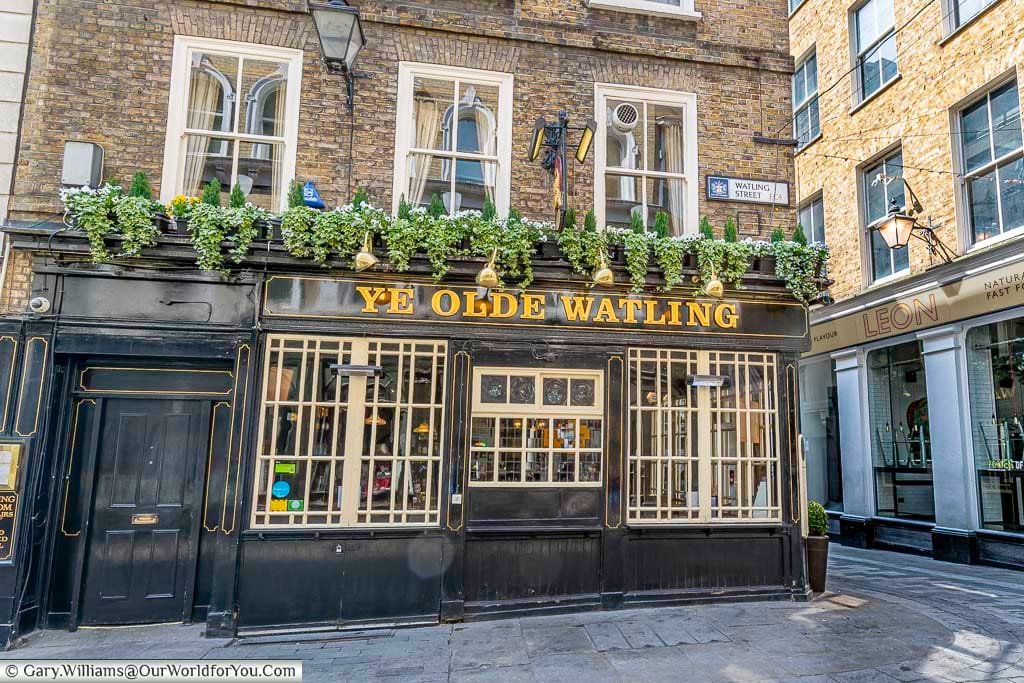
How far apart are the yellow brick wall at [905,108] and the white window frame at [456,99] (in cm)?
707

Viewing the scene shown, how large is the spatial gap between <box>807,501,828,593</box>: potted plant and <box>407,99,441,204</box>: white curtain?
6.25 metres

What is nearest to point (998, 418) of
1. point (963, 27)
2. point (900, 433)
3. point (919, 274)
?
point (900, 433)

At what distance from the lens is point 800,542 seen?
782 centimetres

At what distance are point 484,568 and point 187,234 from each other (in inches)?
192

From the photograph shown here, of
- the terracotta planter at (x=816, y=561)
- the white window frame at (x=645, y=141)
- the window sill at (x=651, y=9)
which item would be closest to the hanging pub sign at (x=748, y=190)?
the white window frame at (x=645, y=141)

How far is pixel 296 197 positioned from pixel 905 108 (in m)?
11.5

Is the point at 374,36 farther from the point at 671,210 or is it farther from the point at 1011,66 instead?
the point at 1011,66

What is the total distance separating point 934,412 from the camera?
36.4ft

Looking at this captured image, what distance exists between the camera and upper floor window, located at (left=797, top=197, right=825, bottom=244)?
14625 millimetres

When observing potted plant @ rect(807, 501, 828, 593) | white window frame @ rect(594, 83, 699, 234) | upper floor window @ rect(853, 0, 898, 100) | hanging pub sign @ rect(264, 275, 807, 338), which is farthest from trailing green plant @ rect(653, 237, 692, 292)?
upper floor window @ rect(853, 0, 898, 100)

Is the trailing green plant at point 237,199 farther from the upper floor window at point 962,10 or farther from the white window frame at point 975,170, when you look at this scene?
the upper floor window at point 962,10

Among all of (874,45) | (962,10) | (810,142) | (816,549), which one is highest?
(874,45)

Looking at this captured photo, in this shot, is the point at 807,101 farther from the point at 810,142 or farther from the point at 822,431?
the point at 822,431

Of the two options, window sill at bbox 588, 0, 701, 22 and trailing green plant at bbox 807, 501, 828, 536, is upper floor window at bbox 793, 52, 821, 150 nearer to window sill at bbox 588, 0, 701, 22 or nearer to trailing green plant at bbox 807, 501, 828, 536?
window sill at bbox 588, 0, 701, 22
